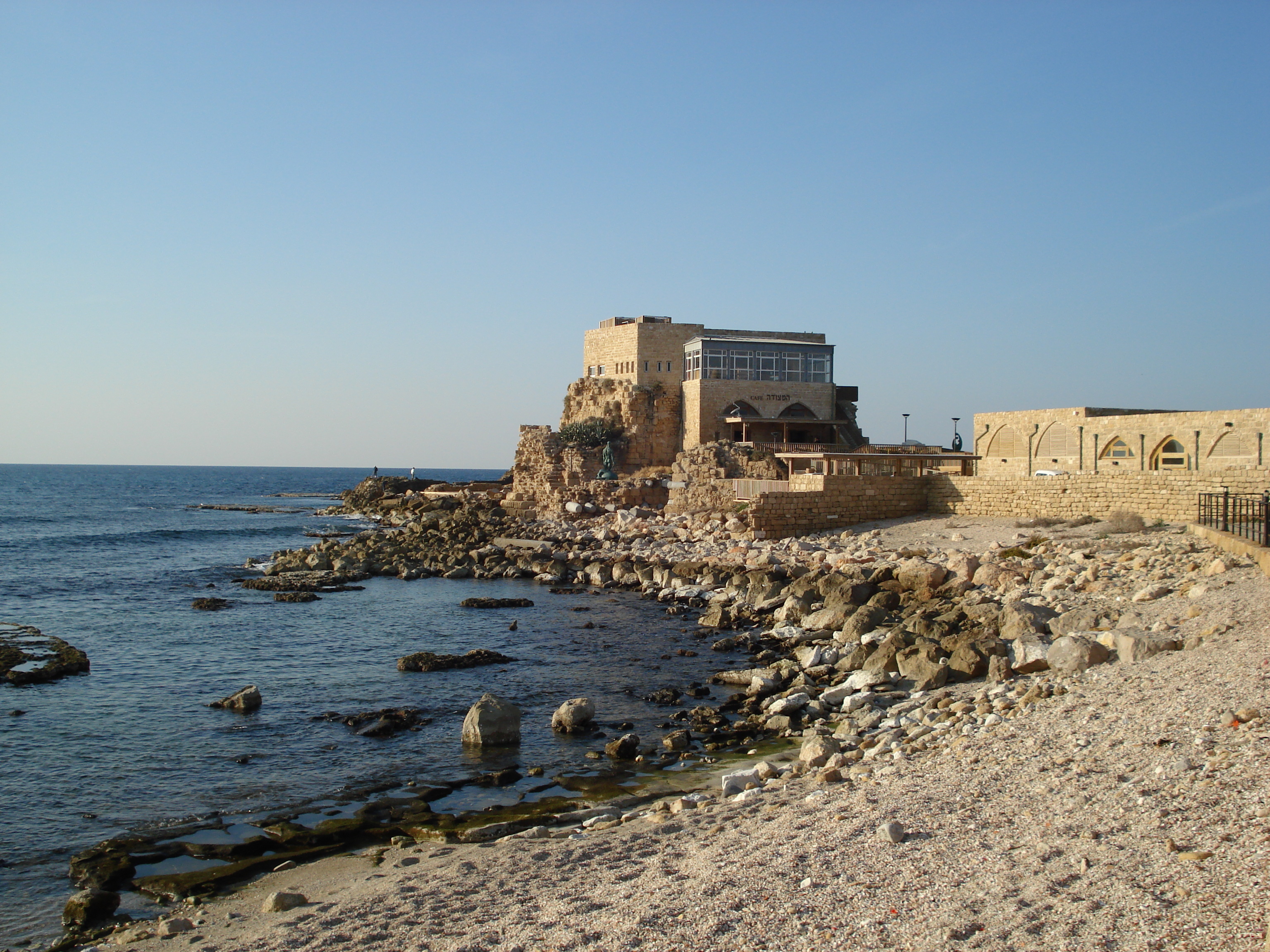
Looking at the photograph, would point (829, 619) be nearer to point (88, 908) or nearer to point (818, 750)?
point (818, 750)

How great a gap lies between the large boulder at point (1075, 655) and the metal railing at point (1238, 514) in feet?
16.4

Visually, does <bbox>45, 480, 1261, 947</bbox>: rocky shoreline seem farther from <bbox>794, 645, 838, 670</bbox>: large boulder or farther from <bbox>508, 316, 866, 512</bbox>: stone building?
<bbox>508, 316, 866, 512</bbox>: stone building

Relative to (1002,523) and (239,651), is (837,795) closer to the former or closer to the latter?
(239,651)

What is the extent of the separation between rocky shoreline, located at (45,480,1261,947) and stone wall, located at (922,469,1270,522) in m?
1.08

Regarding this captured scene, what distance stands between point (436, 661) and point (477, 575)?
13.8 meters

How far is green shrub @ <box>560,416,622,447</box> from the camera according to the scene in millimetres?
46438

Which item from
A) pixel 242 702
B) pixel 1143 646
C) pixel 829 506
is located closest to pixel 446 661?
pixel 242 702

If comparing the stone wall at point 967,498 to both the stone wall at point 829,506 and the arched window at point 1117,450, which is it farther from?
the arched window at point 1117,450

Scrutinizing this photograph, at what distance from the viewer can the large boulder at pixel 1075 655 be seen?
1102 cm

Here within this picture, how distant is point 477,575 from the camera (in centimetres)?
3039

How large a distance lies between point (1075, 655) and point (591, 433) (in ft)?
122

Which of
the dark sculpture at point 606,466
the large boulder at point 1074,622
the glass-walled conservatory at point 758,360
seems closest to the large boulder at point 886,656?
the large boulder at point 1074,622

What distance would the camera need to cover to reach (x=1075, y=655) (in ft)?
36.4

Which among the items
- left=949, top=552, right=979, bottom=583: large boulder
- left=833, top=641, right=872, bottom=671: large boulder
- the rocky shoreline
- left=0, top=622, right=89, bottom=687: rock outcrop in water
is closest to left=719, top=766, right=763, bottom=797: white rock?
the rocky shoreline
